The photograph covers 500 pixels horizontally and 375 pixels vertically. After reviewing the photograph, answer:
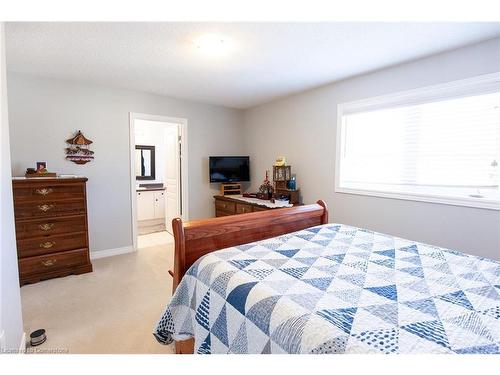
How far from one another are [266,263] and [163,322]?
0.71 meters

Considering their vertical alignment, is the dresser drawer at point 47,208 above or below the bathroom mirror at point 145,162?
below

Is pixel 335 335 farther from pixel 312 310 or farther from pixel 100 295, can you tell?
pixel 100 295

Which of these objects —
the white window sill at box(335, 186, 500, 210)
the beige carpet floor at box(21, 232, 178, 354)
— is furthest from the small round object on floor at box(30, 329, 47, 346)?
the white window sill at box(335, 186, 500, 210)

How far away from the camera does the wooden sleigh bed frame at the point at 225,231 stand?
158 centimetres

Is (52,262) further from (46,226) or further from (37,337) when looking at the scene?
(37,337)

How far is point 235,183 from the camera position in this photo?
4828 mm

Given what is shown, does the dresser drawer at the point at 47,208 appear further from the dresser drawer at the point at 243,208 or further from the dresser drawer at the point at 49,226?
the dresser drawer at the point at 243,208

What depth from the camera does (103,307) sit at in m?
2.34

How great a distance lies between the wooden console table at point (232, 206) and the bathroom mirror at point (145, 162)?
6.79ft

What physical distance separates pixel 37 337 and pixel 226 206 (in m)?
2.82

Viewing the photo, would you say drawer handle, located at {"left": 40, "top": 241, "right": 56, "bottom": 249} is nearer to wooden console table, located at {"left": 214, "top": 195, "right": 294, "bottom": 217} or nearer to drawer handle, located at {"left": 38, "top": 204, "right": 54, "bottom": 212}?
drawer handle, located at {"left": 38, "top": 204, "right": 54, "bottom": 212}

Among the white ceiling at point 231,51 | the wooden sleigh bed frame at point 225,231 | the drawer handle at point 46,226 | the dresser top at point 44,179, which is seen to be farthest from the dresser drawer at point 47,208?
the wooden sleigh bed frame at point 225,231

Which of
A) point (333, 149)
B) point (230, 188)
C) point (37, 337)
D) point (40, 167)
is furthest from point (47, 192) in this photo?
point (333, 149)
